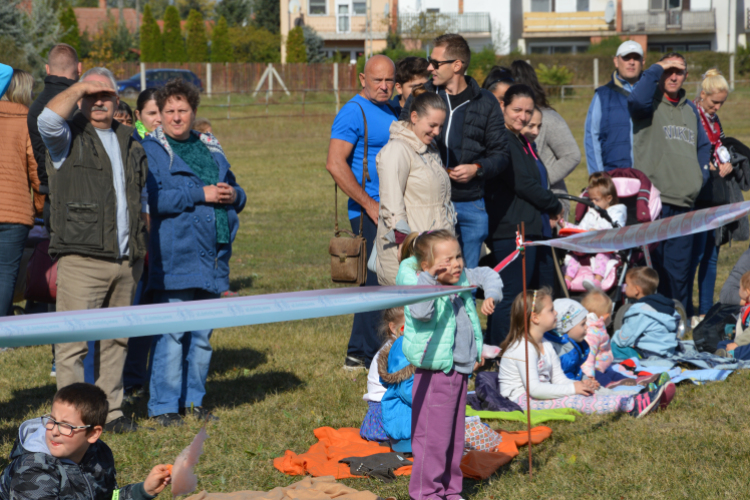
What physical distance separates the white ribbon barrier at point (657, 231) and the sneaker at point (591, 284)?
6.35ft

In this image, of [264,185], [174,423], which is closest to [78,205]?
[174,423]

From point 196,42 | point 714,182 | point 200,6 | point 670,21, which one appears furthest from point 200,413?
point 200,6

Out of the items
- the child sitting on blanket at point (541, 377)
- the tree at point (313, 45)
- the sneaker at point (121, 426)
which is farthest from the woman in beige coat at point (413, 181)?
the tree at point (313, 45)

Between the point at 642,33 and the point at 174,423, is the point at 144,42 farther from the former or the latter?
the point at 174,423

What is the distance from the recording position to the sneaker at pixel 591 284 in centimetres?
724

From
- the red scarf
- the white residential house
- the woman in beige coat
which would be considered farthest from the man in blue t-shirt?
the white residential house

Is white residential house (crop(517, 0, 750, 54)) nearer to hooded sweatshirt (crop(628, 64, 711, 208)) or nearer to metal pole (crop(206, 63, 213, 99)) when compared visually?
metal pole (crop(206, 63, 213, 99))

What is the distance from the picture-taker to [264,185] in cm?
2022

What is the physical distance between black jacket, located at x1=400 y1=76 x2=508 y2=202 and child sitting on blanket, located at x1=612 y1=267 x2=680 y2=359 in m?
1.92

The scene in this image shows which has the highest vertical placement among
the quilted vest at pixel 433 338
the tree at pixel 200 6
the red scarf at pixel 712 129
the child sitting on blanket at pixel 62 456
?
the tree at pixel 200 6

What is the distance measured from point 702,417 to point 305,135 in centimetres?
2604

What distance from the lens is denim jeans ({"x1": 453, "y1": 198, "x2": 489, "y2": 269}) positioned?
603cm

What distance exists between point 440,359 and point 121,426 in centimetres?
234

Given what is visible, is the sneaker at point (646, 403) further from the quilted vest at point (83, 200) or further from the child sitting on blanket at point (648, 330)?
the quilted vest at point (83, 200)
